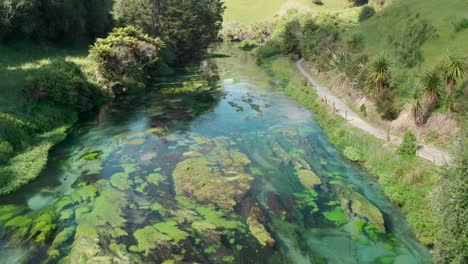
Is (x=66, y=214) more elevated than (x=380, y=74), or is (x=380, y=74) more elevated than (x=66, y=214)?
(x=380, y=74)

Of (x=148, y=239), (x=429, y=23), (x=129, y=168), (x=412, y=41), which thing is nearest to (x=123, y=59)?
(x=129, y=168)

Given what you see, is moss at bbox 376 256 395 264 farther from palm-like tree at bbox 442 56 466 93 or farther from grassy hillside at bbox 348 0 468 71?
grassy hillside at bbox 348 0 468 71

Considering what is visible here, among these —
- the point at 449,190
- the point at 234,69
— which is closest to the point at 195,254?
the point at 449,190

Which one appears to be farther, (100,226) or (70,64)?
(70,64)

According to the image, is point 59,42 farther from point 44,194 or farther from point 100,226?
point 100,226

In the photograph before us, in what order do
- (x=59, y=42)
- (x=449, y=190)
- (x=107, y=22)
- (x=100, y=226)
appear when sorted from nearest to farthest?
(x=449, y=190), (x=100, y=226), (x=59, y=42), (x=107, y=22)

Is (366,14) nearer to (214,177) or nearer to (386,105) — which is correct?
(386,105)
